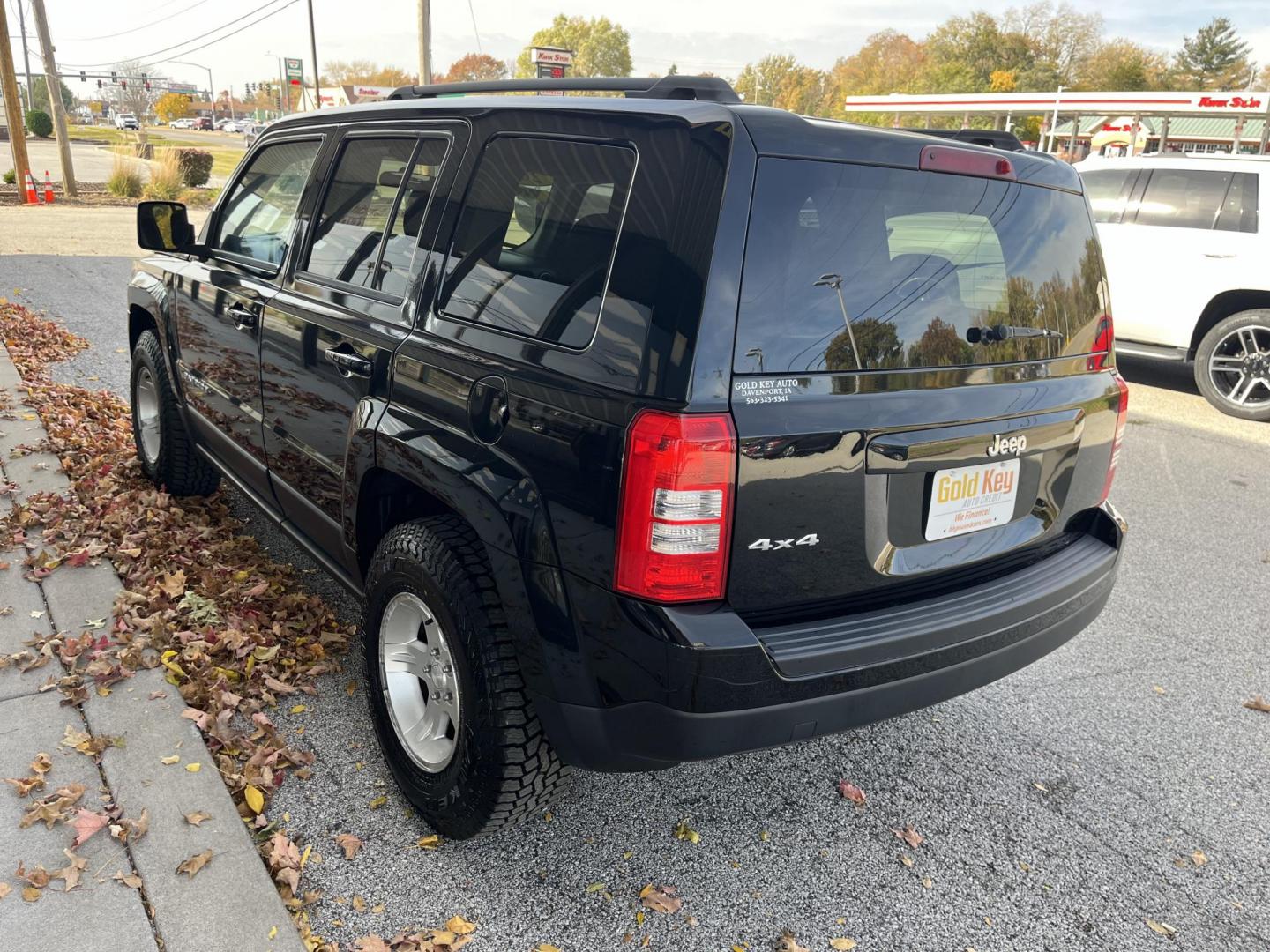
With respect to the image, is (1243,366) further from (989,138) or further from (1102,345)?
(989,138)

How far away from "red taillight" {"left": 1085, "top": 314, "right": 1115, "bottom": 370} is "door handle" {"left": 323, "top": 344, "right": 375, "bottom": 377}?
214 cm

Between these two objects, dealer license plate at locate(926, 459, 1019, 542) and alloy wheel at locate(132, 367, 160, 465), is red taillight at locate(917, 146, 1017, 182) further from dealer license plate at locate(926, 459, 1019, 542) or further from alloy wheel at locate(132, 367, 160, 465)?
alloy wheel at locate(132, 367, 160, 465)

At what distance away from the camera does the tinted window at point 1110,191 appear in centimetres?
864

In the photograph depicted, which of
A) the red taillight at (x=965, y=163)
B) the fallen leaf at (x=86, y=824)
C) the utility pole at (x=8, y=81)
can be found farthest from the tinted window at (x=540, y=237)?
the utility pole at (x=8, y=81)

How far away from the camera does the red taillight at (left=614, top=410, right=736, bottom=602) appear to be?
6.20ft

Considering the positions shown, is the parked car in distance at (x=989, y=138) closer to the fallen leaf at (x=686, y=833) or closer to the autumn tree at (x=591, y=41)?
the fallen leaf at (x=686, y=833)

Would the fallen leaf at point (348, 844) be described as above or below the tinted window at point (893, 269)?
below

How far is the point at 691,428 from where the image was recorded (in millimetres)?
1883

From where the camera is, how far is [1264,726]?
3.38 m

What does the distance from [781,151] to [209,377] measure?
9.40ft

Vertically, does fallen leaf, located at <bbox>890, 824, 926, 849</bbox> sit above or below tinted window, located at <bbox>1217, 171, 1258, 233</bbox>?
below

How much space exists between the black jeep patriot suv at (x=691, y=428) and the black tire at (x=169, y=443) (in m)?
1.90

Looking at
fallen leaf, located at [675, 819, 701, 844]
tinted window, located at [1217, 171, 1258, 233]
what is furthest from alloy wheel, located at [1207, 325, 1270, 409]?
fallen leaf, located at [675, 819, 701, 844]

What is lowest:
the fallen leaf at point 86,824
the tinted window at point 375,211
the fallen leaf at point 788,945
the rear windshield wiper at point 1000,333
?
the fallen leaf at point 788,945
